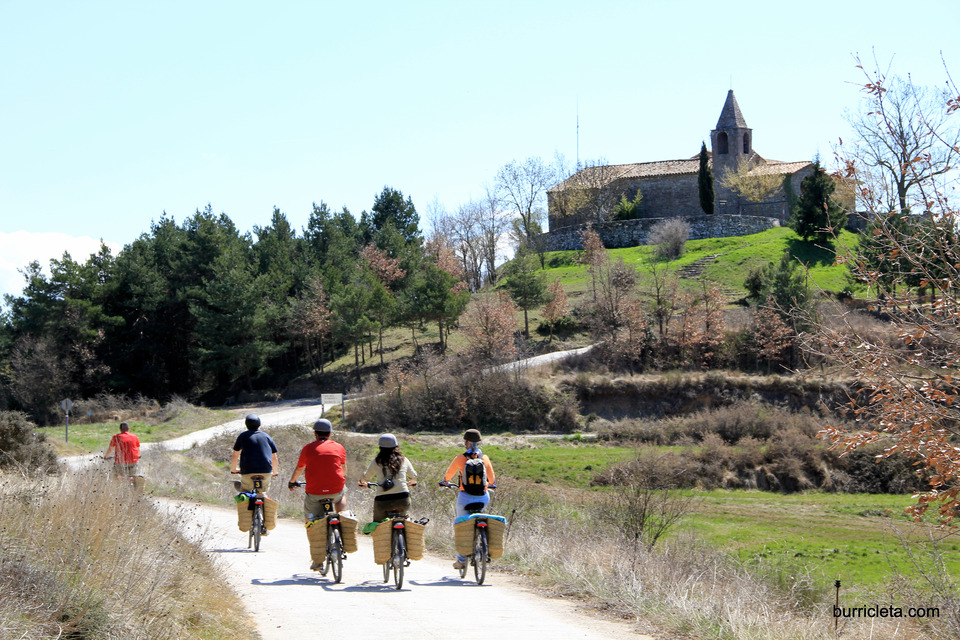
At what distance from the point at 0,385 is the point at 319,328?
2268cm

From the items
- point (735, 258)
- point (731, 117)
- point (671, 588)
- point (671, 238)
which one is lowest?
point (671, 588)

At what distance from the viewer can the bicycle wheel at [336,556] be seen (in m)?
9.02

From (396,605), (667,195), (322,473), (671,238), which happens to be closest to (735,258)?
(671,238)

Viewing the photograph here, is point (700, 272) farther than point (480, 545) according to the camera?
Yes

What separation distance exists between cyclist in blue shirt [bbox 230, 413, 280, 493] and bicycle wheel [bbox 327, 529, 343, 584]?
2593 millimetres

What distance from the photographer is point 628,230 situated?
7488cm

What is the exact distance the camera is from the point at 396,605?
7.89 meters

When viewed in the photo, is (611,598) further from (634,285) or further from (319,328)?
(319,328)

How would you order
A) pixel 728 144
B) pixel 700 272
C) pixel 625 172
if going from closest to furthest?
pixel 700 272 → pixel 728 144 → pixel 625 172

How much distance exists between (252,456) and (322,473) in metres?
2.33

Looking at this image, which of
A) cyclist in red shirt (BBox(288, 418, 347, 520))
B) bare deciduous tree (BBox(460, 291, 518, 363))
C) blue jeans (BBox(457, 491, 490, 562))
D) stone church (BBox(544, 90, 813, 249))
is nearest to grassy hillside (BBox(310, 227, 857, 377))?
stone church (BBox(544, 90, 813, 249))

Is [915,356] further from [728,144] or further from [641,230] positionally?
[728,144]

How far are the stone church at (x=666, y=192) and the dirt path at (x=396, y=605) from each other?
6632 centimetres

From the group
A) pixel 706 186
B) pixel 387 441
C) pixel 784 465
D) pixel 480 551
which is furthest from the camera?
pixel 706 186
